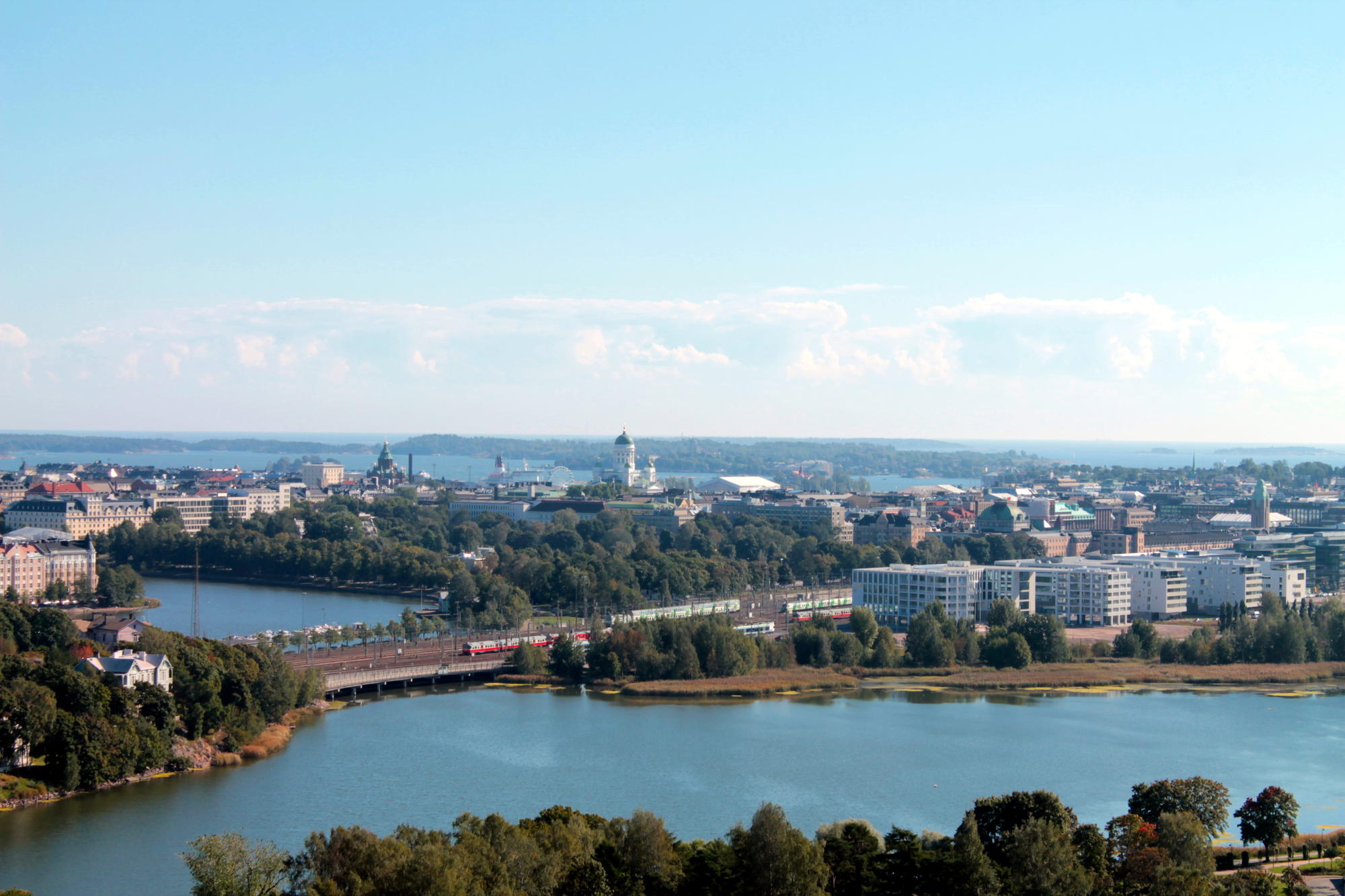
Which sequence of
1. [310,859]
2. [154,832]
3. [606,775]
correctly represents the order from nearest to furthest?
[310,859]
[154,832]
[606,775]

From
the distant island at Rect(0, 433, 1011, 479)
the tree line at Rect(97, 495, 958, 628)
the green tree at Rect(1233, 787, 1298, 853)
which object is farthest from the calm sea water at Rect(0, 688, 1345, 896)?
the distant island at Rect(0, 433, 1011, 479)

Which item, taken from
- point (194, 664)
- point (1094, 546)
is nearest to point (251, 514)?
point (1094, 546)

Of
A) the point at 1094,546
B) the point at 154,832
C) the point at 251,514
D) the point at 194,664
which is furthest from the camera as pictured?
the point at 251,514

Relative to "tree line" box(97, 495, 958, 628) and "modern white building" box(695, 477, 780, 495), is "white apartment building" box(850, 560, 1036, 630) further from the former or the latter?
"modern white building" box(695, 477, 780, 495)

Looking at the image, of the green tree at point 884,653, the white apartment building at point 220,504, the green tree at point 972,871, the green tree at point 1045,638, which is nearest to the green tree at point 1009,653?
the green tree at point 1045,638

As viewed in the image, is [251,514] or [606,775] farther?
[251,514]

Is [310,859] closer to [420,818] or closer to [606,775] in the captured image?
[420,818]

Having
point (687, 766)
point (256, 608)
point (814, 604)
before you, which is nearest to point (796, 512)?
point (814, 604)

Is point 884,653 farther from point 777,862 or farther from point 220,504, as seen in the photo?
point 220,504
